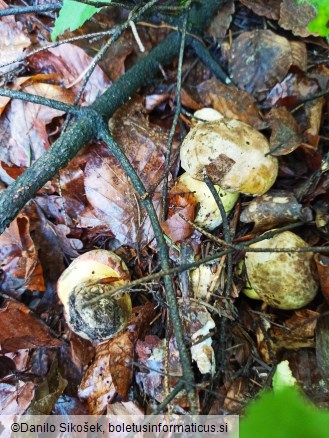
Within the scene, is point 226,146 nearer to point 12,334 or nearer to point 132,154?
point 132,154

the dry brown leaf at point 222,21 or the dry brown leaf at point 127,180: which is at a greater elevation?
the dry brown leaf at point 222,21

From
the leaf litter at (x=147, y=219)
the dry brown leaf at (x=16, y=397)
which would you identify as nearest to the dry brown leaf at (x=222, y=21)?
the leaf litter at (x=147, y=219)

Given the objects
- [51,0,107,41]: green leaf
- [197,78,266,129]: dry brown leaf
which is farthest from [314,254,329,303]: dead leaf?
[51,0,107,41]: green leaf

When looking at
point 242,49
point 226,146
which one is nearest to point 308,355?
point 226,146

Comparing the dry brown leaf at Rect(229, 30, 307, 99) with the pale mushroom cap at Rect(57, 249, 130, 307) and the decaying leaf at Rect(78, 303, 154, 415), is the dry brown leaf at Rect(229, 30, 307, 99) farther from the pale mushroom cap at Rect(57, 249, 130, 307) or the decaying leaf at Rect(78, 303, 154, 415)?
the decaying leaf at Rect(78, 303, 154, 415)

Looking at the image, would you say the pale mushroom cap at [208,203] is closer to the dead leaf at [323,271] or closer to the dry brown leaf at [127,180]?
the dry brown leaf at [127,180]

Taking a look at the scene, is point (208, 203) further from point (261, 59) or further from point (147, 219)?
point (261, 59)
